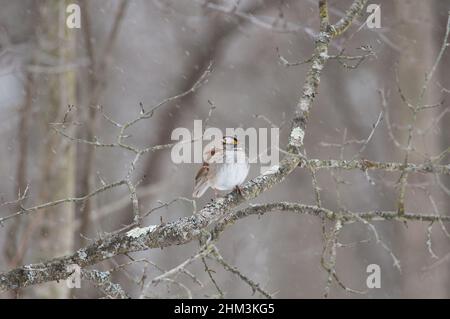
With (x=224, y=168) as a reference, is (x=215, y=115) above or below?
above

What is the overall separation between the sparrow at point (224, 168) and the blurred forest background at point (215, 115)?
190 cm

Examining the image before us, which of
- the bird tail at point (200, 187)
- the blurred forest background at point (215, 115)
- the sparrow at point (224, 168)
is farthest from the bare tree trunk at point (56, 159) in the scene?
the sparrow at point (224, 168)

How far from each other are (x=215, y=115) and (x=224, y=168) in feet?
22.4

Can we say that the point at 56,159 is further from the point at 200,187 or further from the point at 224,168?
the point at 224,168

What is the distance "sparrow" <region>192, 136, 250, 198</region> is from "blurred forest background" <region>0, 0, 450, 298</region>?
1.90 m

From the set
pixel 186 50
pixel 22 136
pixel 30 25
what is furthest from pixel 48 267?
pixel 186 50

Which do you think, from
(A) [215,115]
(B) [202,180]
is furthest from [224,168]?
(A) [215,115]

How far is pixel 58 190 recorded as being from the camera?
7.20 meters

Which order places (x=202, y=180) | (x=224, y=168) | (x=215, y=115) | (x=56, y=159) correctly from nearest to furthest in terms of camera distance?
(x=224, y=168)
(x=202, y=180)
(x=56, y=159)
(x=215, y=115)

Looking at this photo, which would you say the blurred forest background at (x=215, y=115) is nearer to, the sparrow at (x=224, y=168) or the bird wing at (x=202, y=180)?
the bird wing at (x=202, y=180)

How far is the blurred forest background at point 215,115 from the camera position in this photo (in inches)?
285

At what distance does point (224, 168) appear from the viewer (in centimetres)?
453
